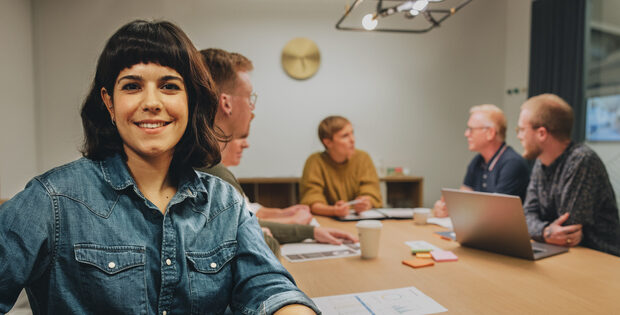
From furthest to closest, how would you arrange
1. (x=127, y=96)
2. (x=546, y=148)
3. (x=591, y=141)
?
(x=591, y=141), (x=546, y=148), (x=127, y=96)

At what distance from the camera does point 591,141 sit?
11.4ft

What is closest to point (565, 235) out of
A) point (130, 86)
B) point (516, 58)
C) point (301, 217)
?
point (301, 217)

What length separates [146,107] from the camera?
834 mm

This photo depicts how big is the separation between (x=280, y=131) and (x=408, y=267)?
3077mm

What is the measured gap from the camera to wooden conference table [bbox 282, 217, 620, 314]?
40.0 inches

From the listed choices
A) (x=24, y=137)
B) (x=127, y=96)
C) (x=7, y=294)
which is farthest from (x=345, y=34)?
(x=7, y=294)

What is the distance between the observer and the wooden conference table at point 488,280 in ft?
3.33

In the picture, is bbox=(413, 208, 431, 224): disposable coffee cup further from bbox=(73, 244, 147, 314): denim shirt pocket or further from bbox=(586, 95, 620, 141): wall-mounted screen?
bbox=(586, 95, 620, 141): wall-mounted screen

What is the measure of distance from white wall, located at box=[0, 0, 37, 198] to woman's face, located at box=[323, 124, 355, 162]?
8.70 ft

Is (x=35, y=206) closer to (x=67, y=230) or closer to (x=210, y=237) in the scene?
(x=67, y=230)

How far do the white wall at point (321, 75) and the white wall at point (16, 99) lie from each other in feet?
0.56

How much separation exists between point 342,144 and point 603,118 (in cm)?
248

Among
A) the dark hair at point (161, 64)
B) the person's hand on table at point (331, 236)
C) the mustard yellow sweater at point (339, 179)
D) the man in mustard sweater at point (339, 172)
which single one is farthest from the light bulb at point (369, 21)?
the dark hair at point (161, 64)

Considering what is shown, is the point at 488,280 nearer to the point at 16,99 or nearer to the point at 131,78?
the point at 131,78
